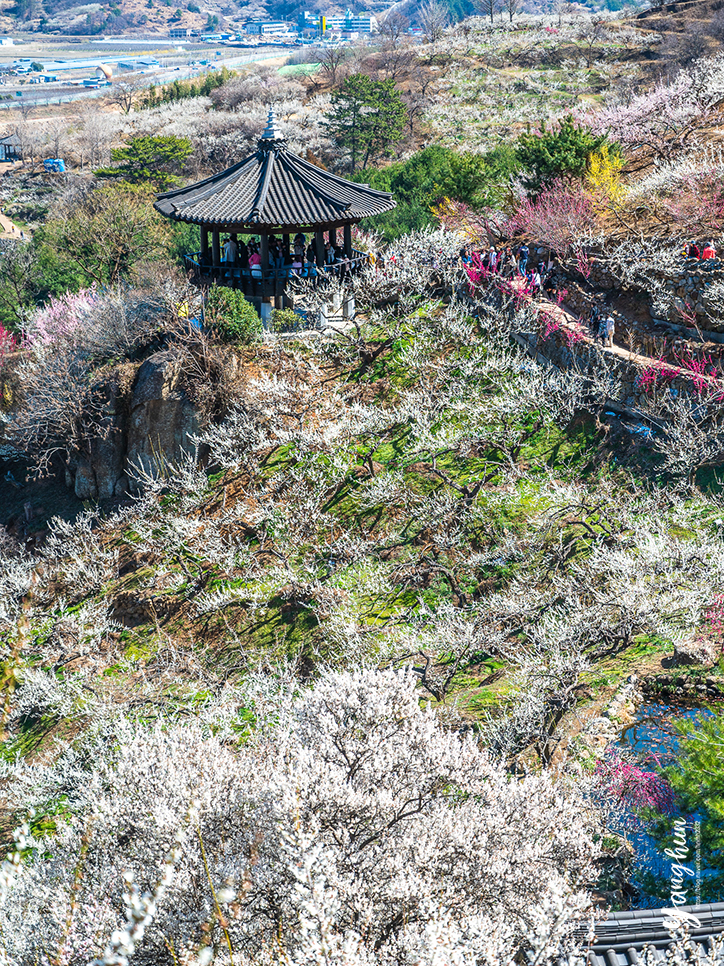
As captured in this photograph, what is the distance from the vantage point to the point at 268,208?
70.6ft

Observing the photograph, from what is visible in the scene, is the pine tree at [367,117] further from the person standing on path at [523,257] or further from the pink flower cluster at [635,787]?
the pink flower cluster at [635,787]

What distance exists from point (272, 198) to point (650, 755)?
17112 millimetres

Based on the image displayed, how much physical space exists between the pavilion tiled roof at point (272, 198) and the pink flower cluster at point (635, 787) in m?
15.4

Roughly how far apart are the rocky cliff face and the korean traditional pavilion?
3.63 meters

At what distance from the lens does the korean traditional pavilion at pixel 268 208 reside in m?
21.4

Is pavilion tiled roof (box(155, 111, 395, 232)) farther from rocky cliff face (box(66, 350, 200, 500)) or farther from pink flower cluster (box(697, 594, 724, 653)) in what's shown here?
pink flower cluster (box(697, 594, 724, 653))

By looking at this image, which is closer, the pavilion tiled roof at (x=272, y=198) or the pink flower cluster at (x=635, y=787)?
the pink flower cluster at (x=635, y=787)

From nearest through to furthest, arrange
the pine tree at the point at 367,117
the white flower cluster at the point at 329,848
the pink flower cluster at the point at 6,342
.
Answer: the white flower cluster at the point at 329,848
the pink flower cluster at the point at 6,342
the pine tree at the point at 367,117

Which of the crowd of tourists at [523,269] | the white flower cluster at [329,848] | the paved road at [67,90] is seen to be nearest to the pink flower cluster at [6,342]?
the crowd of tourists at [523,269]

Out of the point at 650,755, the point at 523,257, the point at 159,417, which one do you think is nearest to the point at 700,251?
the point at 523,257

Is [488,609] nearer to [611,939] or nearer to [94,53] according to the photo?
[611,939]

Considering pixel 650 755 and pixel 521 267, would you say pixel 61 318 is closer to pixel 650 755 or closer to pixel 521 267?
pixel 521 267

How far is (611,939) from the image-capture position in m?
7.60

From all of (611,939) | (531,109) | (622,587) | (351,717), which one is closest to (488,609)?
(622,587)
